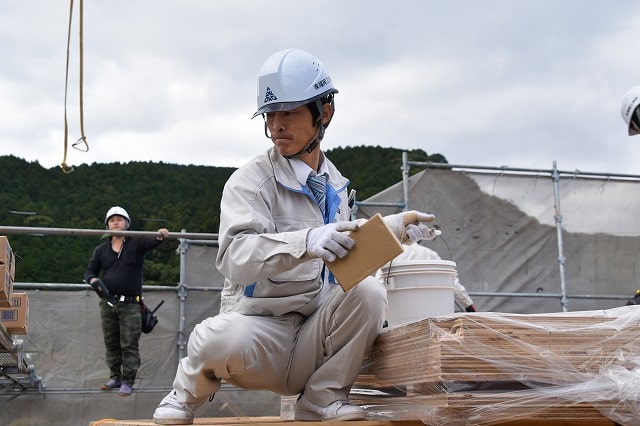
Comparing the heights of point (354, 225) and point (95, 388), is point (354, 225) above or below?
above

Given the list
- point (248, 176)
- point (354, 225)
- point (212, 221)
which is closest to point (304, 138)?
point (248, 176)

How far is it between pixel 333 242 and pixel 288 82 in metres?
0.74

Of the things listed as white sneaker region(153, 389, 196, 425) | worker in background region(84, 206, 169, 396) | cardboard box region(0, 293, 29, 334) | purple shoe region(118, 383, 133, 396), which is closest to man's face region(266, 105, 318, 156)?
white sneaker region(153, 389, 196, 425)

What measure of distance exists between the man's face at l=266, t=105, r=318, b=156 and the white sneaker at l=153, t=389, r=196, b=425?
967 millimetres

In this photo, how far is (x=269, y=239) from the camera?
2.69 meters

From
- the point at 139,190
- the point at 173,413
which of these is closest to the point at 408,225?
the point at 173,413

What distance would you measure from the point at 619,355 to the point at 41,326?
21.7 ft

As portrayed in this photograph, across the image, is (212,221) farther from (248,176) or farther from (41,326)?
(248,176)

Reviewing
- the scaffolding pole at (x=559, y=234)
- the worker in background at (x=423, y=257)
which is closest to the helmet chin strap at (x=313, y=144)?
the worker in background at (x=423, y=257)

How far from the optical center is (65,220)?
1255 centimetres

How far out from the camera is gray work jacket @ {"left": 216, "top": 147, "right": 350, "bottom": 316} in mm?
2682

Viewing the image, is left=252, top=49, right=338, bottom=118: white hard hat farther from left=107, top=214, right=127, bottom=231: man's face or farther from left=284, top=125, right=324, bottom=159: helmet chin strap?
left=107, top=214, right=127, bottom=231: man's face

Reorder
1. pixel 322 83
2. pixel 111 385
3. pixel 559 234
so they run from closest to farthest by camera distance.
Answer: pixel 322 83, pixel 111 385, pixel 559 234

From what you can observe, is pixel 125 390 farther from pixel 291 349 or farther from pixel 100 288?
pixel 291 349
